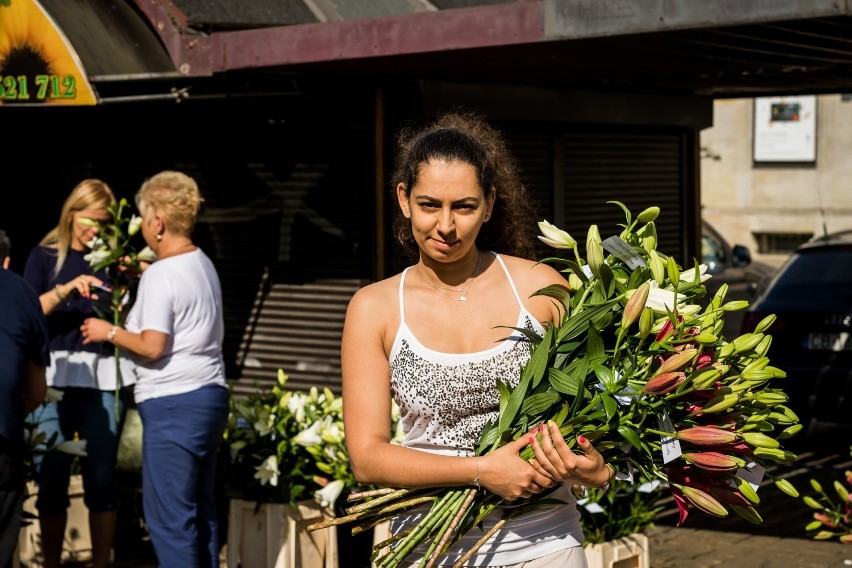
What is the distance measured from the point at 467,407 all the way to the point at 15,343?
2619mm

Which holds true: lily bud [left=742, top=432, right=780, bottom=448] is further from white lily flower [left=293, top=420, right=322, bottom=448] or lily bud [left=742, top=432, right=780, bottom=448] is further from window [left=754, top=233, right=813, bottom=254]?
window [left=754, top=233, right=813, bottom=254]

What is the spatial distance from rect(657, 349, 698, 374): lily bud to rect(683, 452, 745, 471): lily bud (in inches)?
9.1

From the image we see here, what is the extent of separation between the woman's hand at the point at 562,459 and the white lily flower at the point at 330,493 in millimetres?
3155

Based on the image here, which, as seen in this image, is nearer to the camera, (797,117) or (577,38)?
(577,38)

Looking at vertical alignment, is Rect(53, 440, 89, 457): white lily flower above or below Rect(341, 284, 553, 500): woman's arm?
below

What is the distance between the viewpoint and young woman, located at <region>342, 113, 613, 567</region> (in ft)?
11.1

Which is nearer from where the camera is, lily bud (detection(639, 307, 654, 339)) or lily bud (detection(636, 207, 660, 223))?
lily bud (detection(639, 307, 654, 339))

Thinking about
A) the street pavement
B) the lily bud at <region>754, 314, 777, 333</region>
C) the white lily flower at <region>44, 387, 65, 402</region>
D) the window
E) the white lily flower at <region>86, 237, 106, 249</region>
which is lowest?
the street pavement

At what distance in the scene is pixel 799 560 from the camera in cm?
734

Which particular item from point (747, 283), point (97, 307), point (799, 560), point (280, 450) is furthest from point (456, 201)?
point (747, 283)

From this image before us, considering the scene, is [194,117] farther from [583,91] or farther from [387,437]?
[387,437]

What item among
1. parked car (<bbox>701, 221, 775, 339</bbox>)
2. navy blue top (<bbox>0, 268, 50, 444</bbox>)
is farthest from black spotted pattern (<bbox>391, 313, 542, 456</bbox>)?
parked car (<bbox>701, 221, 775, 339</bbox>)

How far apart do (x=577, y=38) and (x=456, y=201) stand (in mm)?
2694

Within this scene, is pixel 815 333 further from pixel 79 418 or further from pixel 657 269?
pixel 657 269
